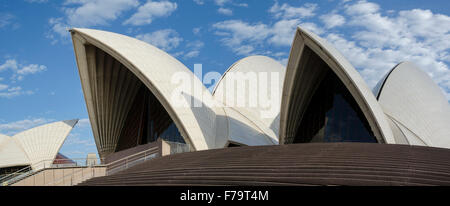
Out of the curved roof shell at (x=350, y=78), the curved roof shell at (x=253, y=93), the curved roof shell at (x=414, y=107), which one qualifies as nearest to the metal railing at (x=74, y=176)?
the curved roof shell at (x=350, y=78)

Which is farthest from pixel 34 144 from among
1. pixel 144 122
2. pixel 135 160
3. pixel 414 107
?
pixel 414 107

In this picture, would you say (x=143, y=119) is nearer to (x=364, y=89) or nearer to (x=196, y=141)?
(x=196, y=141)

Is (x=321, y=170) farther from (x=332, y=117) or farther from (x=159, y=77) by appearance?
(x=332, y=117)

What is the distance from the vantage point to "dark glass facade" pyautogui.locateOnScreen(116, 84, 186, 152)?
2405 centimetres

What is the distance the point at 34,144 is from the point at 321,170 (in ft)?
88.7

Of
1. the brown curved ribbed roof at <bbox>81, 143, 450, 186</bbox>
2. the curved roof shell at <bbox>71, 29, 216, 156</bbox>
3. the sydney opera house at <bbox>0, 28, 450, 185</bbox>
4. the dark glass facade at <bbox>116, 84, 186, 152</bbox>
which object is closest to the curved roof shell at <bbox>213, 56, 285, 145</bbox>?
the sydney opera house at <bbox>0, 28, 450, 185</bbox>

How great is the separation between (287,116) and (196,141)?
19.0ft

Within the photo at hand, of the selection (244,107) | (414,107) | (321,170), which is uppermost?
(244,107)

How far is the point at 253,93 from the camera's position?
96.7ft

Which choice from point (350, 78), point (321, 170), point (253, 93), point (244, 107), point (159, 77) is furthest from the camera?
point (253, 93)

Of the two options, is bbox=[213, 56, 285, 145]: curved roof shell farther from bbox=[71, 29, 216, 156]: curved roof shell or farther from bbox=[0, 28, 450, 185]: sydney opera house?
bbox=[71, 29, 216, 156]: curved roof shell

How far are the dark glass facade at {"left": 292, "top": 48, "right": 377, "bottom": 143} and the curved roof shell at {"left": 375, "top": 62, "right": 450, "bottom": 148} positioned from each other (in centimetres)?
240

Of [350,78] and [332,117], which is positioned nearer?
[350,78]

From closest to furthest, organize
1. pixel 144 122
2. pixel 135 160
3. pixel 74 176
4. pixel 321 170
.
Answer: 1. pixel 321 170
2. pixel 74 176
3. pixel 135 160
4. pixel 144 122
